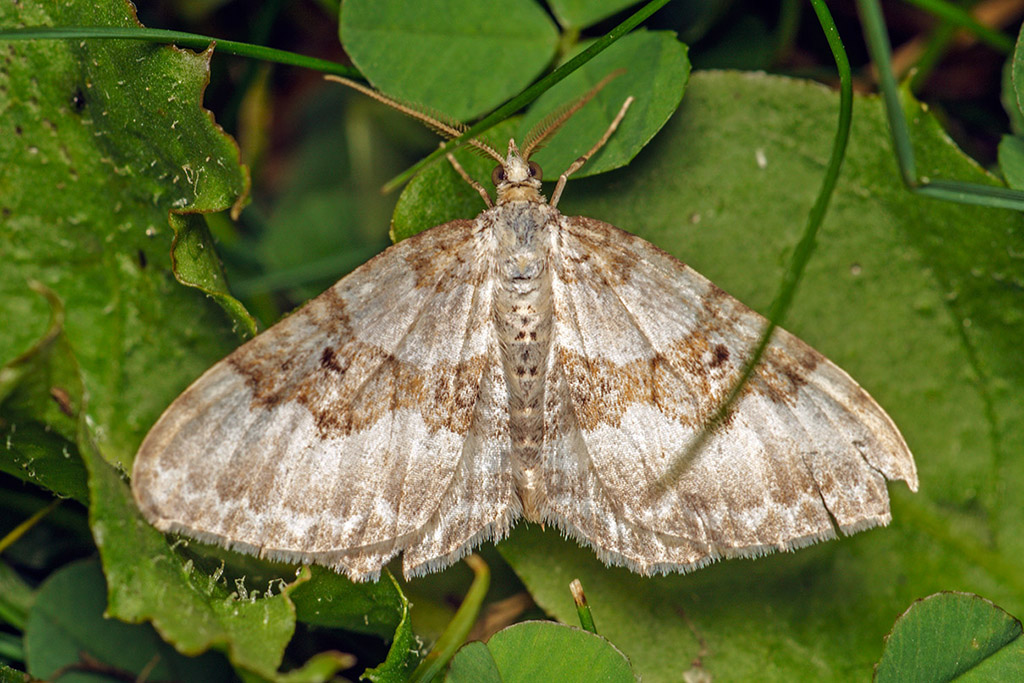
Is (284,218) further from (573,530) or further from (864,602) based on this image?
(864,602)

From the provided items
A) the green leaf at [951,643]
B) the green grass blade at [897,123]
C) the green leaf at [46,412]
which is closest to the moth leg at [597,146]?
the green grass blade at [897,123]

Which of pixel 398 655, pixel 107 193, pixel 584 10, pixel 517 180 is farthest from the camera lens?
pixel 584 10

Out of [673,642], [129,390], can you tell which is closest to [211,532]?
[129,390]

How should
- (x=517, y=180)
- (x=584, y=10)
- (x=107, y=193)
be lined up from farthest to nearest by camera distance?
(x=584, y=10), (x=517, y=180), (x=107, y=193)

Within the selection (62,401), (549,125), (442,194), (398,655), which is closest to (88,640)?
(62,401)

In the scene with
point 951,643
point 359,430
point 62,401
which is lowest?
point 951,643

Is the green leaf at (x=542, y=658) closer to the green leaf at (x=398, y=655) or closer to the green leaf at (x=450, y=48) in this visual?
the green leaf at (x=398, y=655)

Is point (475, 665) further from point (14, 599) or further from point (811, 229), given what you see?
point (14, 599)

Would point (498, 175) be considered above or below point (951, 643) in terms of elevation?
above
